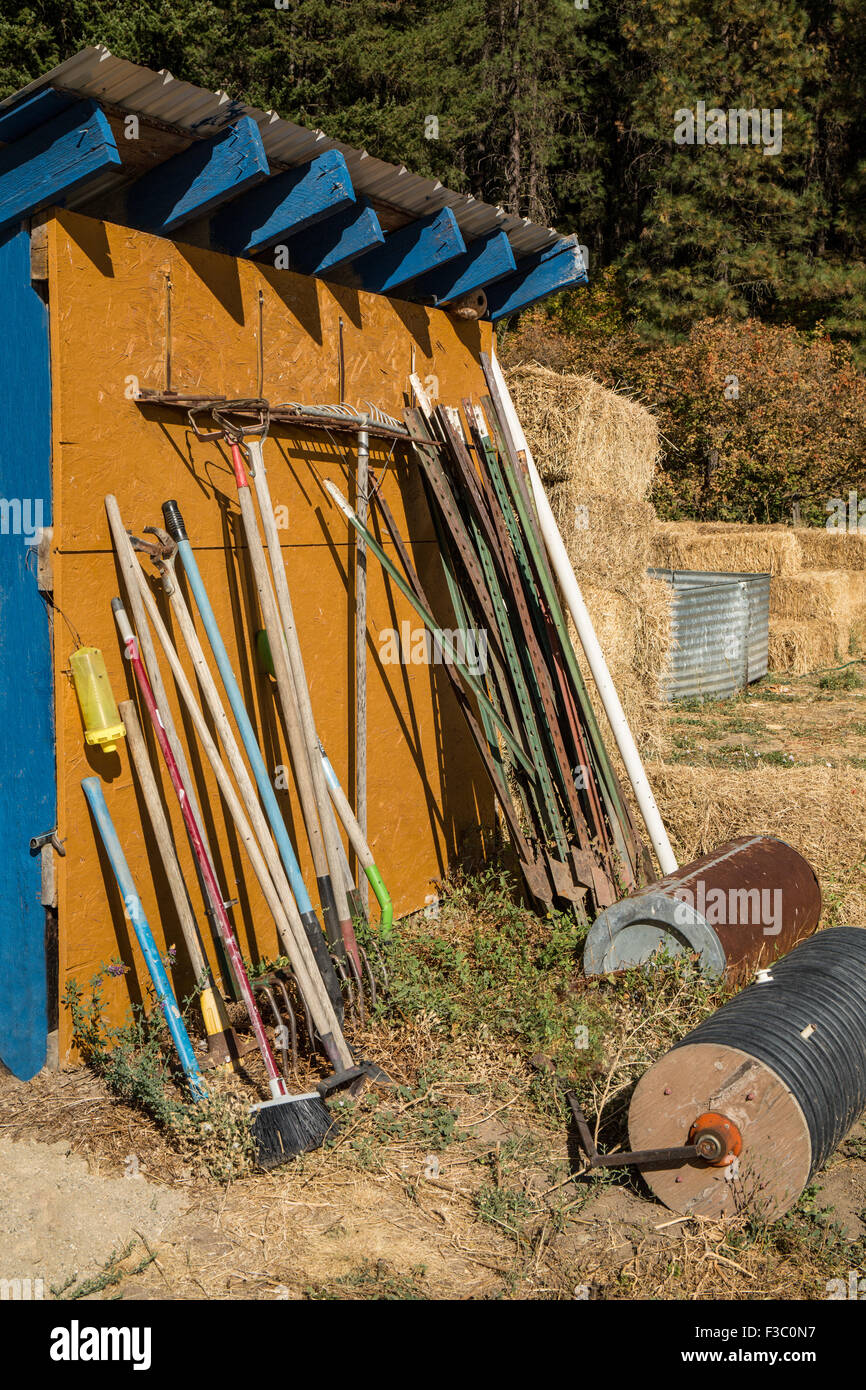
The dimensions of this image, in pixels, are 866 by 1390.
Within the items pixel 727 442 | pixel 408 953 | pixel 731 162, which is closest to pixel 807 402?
pixel 727 442

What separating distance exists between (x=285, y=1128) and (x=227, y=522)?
239 cm

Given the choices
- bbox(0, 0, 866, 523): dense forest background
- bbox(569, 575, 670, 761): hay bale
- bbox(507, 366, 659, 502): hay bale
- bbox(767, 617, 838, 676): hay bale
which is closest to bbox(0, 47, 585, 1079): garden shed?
bbox(507, 366, 659, 502): hay bale

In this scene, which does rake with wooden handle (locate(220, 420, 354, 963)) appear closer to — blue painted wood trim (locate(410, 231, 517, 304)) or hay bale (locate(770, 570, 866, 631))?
blue painted wood trim (locate(410, 231, 517, 304))

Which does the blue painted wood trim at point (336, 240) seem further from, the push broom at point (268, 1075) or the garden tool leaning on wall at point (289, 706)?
the push broom at point (268, 1075)

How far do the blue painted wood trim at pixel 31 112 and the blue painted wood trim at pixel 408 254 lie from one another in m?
1.83

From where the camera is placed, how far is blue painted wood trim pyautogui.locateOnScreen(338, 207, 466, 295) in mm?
5180

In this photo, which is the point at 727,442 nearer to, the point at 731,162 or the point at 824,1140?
the point at 731,162

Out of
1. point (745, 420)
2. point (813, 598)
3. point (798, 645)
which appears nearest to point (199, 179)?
point (798, 645)

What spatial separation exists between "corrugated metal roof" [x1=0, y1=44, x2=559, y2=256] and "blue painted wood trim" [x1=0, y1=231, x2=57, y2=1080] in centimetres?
52

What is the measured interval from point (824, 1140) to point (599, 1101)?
0.84 meters

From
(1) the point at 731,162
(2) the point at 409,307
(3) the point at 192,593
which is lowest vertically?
(3) the point at 192,593

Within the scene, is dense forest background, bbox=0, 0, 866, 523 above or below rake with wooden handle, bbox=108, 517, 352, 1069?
above

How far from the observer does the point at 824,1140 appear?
10.4 ft

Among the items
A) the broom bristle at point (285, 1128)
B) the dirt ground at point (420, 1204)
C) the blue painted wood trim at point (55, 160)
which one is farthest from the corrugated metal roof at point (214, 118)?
the dirt ground at point (420, 1204)
